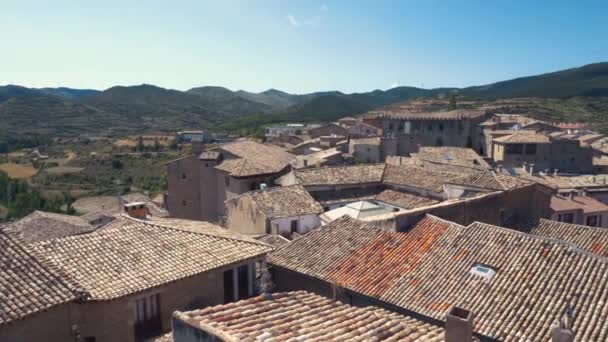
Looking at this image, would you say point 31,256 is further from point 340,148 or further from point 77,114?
point 77,114

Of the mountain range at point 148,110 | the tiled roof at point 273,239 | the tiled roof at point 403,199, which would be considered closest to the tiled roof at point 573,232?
the tiled roof at point 403,199

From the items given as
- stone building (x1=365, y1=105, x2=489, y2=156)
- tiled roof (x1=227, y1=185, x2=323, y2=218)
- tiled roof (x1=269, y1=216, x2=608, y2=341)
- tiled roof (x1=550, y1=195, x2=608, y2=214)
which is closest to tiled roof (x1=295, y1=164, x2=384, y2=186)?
tiled roof (x1=227, y1=185, x2=323, y2=218)

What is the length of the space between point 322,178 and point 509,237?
1338cm

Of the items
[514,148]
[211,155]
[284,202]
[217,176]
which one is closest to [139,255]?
[284,202]

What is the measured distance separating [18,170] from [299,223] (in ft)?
226

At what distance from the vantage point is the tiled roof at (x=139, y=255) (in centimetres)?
1051

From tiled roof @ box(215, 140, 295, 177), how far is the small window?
16758 mm

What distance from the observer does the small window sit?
1208 cm

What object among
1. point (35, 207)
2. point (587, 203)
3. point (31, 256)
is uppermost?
point (31, 256)

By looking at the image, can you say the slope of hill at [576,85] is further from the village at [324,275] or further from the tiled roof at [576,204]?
the village at [324,275]

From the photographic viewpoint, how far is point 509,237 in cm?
1352

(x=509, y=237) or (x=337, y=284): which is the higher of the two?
(x=509, y=237)

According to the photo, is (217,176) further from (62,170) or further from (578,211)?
(62,170)

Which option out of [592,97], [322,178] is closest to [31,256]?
[322,178]
